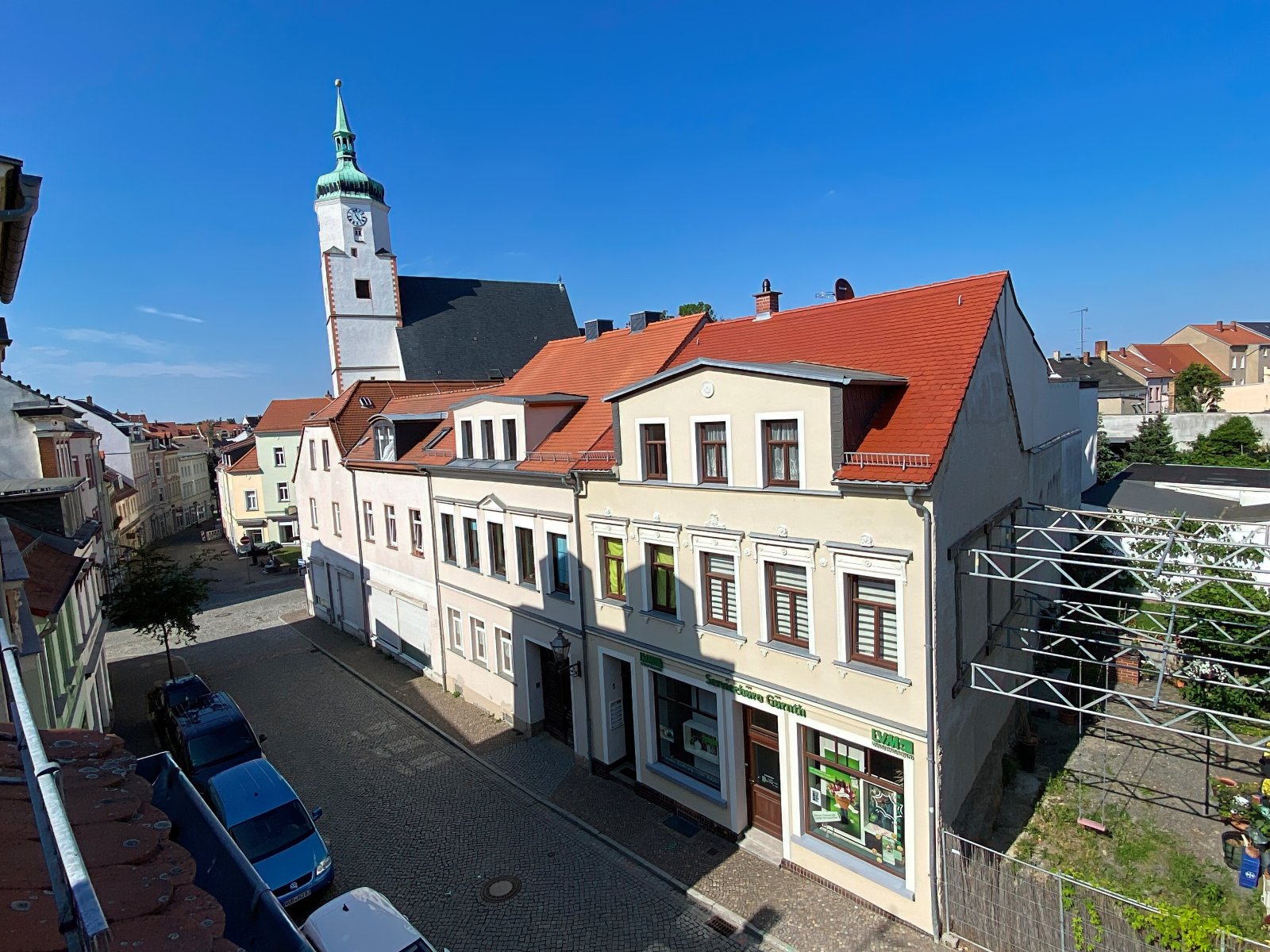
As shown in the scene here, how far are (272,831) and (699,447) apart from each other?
1017cm

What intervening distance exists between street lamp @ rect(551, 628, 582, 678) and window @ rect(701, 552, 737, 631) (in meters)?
4.17

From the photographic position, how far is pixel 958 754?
1152 centimetres

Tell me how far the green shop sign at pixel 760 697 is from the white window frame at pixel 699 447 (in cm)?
363

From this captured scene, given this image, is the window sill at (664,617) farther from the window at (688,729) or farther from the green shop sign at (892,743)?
the green shop sign at (892,743)

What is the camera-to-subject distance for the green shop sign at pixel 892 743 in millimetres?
10570

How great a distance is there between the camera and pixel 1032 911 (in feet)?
32.1

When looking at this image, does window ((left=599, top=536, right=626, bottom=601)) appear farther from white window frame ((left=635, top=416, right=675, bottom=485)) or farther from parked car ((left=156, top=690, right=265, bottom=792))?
parked car ((left=156, top=690, right=265, bottom=792))

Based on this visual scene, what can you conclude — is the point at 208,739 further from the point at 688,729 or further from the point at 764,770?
the point at 764,770

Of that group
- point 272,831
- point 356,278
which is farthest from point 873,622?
point 356,278

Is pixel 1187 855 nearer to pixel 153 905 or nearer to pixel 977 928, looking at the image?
pixel 977 928

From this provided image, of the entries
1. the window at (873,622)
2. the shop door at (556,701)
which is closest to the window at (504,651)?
the shop door at (556,701)

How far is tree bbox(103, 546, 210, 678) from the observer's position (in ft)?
69.8

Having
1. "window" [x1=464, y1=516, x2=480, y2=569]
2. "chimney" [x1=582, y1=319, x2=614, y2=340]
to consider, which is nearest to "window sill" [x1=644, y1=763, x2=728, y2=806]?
"window" [x1=464, y1=516, x2=480, y2=569]

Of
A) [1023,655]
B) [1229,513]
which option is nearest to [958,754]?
[1023,655]
